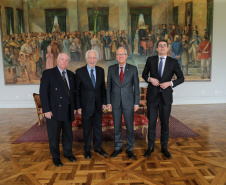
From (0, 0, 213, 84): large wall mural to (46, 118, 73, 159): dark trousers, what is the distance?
18.2 ft

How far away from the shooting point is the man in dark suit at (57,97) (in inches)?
116

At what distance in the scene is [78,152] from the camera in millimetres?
3660

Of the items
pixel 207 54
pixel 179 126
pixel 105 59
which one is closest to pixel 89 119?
pixel 179 126

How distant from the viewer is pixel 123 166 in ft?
10.0

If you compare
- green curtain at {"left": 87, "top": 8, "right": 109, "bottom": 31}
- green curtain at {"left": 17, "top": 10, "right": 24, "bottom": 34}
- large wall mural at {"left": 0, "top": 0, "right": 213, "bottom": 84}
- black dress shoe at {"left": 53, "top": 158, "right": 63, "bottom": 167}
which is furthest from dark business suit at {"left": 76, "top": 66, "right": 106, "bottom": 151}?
green curtain at {"left": 17, "top": 10, "right": 24, "bottom": 34}

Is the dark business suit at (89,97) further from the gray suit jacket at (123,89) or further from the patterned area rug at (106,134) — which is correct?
the patterned area rug at (106,134)

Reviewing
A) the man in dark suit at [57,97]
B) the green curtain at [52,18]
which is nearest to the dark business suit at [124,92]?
the man in dark suit at [57,97]

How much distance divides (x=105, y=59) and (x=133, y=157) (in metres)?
5.77

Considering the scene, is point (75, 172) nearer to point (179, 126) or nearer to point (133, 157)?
point (133, 157)

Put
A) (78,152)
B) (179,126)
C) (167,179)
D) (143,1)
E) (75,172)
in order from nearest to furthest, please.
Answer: (167,179) < (75,172) < (78,152) < (179,126) < (143,1)

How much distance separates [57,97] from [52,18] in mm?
6402

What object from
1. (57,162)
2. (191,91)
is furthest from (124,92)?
(191,91)

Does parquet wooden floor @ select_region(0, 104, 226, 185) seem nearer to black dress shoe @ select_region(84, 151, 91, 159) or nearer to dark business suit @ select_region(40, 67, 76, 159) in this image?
black dress shoe @ select_region(84, 151, 91, 159)

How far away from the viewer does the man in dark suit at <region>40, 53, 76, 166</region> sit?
2.95 meters
